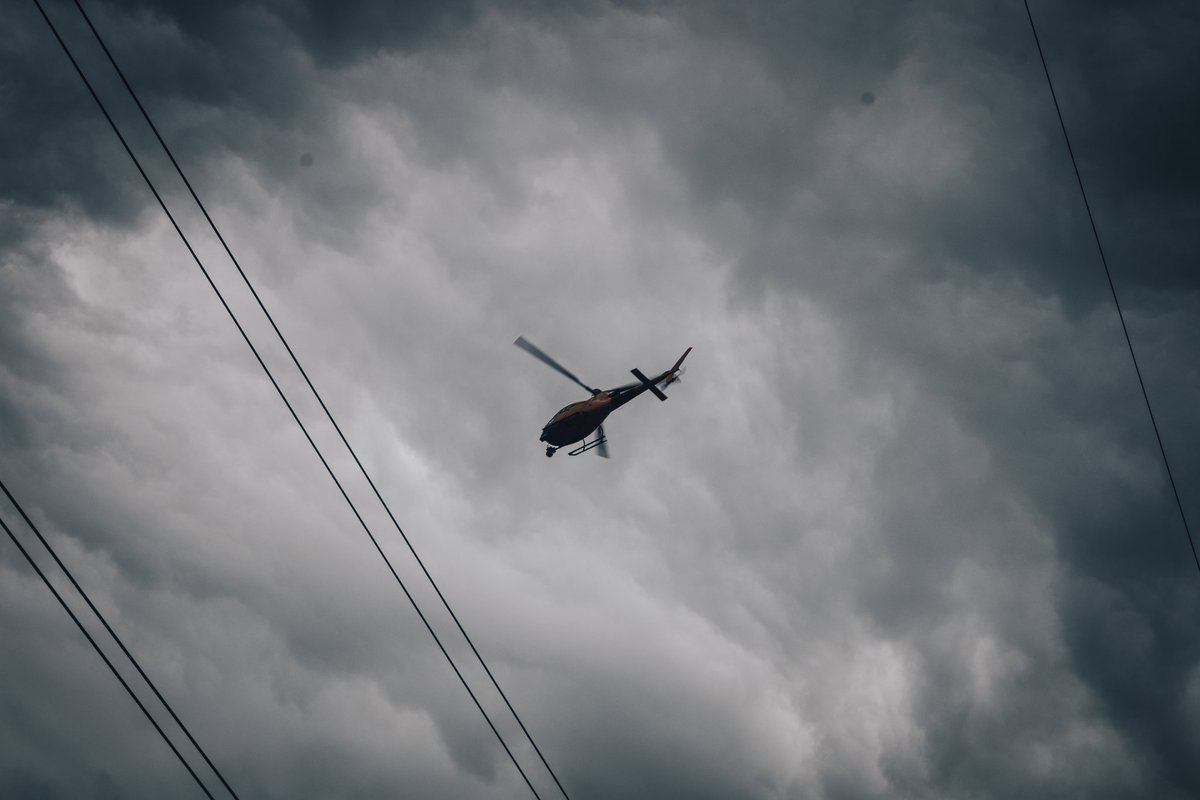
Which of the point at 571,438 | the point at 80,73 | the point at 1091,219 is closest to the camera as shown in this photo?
the point at 80,73

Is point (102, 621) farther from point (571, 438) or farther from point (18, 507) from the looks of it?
point (571, 438)

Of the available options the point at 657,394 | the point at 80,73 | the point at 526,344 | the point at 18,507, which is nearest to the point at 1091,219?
the point at 657,394

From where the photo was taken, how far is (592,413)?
50219mm

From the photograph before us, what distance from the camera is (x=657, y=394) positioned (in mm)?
48625

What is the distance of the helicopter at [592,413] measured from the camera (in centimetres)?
4919

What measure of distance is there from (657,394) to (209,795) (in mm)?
35301

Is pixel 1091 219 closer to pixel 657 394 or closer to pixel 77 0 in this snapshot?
pixel 657 394

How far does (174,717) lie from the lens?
51.5 feet

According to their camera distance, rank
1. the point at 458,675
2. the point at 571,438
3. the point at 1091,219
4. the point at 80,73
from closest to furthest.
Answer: the point at 80,73
the point at 458,675
the point at 1091,219
the point at 571,438

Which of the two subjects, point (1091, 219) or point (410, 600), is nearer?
point (410, 600)

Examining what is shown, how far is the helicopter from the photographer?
49188mm

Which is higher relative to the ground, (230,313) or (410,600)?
(230,313)

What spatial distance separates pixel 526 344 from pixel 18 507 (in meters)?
31.7

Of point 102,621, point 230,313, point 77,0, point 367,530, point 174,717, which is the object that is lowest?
point 174,717
